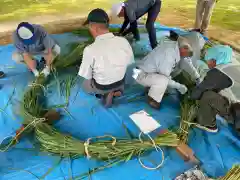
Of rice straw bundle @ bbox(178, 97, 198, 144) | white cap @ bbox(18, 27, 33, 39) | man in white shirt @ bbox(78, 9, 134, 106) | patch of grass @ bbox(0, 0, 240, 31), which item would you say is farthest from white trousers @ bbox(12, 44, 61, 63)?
patch of grass @ bbox(0, 0, 240, 31)

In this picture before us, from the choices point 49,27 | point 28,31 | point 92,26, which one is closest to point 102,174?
point 92,26

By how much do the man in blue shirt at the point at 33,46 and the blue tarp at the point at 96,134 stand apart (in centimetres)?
Answer: 18

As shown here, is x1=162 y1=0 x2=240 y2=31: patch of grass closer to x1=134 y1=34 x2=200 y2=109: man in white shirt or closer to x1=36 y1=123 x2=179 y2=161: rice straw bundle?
x1=134 y1=34 x2=200 y2=109: man in white shirt

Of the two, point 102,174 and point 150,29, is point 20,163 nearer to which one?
point 102,174

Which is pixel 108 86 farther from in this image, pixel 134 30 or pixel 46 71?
pixel 134 30

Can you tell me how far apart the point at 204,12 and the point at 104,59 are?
263cm

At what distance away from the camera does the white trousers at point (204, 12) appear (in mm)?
4027

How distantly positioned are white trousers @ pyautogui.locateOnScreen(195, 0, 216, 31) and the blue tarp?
2.08m

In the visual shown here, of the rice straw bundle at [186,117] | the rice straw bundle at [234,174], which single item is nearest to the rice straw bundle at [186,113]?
the rice straw bundle at [186,117]

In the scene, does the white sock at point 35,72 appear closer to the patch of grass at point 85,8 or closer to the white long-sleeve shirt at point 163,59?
the white long-sleeve shirt at point 163,59

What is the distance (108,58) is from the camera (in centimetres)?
225

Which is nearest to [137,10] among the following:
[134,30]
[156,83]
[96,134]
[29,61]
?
[134,30]

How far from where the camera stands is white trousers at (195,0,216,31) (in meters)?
4.03

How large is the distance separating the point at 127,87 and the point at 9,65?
1525 mm
